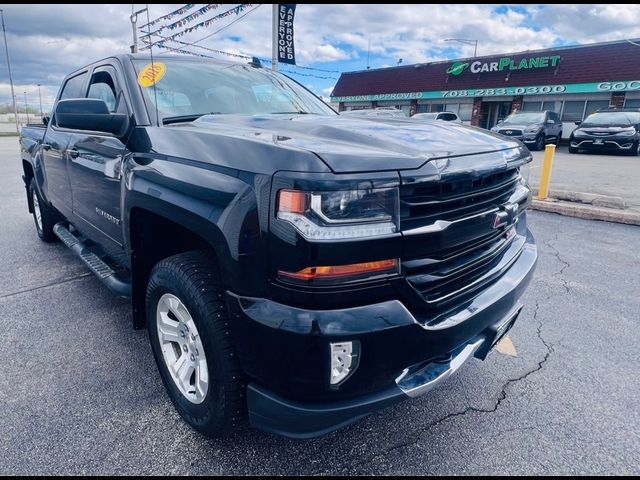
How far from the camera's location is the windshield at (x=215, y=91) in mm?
2594

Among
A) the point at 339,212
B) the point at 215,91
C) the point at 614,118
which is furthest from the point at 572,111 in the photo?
the point at 339,212

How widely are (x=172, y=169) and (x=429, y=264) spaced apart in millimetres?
1235

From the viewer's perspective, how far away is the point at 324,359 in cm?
146

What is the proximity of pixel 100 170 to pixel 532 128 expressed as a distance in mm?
17916

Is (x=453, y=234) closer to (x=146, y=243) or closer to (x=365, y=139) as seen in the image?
(x=365, y=139)

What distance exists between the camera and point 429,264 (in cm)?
166

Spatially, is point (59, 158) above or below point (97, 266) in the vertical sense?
above

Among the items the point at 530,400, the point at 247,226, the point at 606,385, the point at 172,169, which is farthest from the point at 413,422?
the point at 172,169

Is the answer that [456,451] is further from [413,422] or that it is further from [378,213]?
[378,213]

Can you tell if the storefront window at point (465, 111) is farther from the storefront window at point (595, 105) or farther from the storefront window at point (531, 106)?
the storefront window at point (595, 105)

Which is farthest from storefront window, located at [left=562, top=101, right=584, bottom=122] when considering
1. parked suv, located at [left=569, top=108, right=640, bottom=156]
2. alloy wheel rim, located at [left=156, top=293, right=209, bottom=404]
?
alloy wheel rim, located at [left=156, top=293, right=209, bottom=404]

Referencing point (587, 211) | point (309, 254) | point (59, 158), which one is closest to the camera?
point (309, 254)

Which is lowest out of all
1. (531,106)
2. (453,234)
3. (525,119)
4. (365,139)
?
(453,234)

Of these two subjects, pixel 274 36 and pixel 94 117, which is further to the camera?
pixel 274 36
